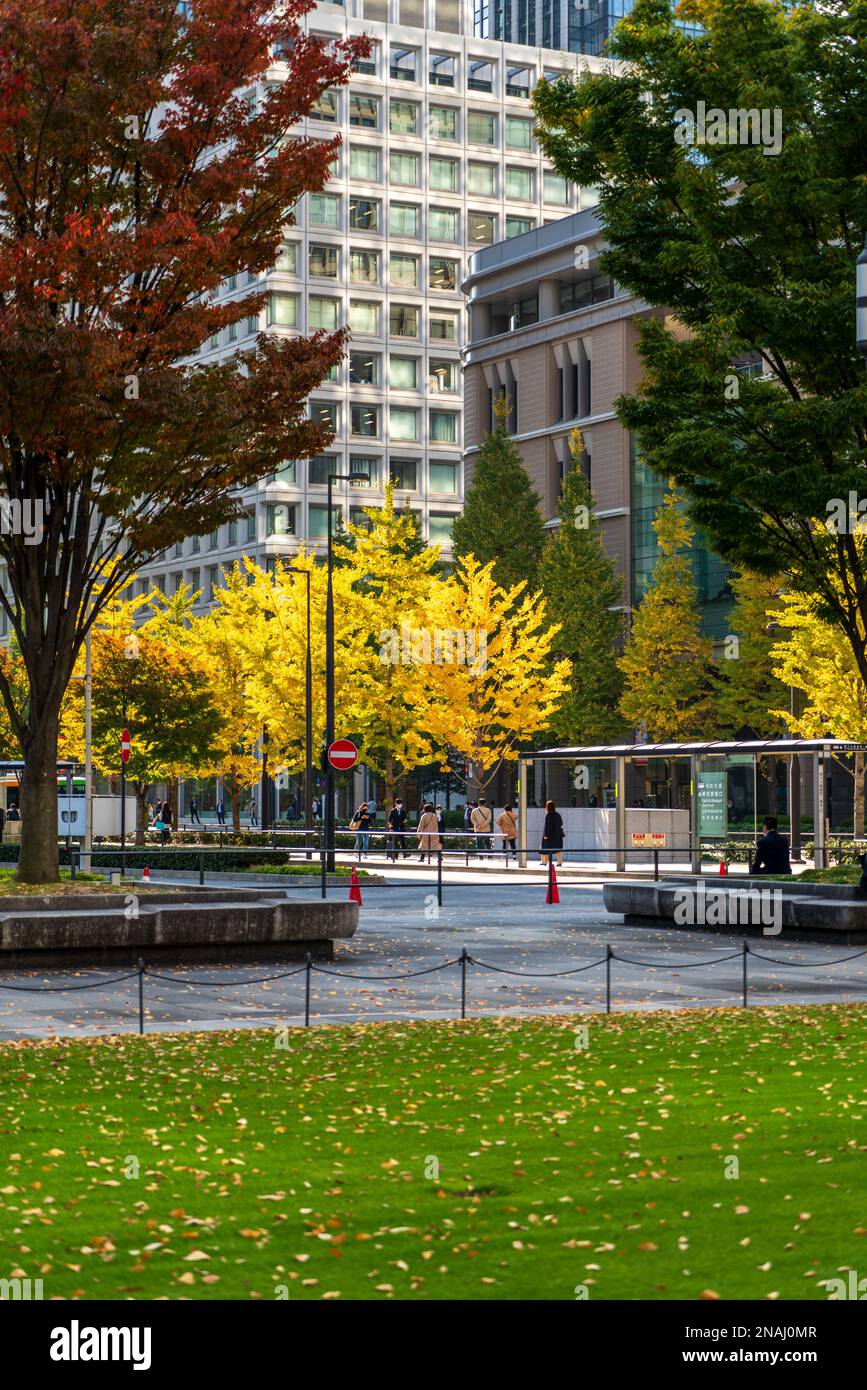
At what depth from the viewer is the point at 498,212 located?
371 feet

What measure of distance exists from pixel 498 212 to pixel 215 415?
95.2 metres

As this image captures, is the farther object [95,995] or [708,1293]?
[95,995]

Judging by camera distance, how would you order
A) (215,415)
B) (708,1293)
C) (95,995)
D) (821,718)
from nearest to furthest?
(708,1293) → (95,995) → (215,415) → (821,718)

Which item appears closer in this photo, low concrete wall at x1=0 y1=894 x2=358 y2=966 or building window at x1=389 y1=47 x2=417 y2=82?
low concrete wall at x1=0 y1=894 x2=358 y2=966

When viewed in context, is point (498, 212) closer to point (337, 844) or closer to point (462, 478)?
point (462, 478)

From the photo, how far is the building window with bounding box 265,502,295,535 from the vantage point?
101 m

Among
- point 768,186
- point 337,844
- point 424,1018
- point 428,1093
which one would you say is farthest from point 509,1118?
point 337,844

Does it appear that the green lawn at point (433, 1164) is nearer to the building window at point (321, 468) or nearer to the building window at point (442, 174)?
the building window at point (321, 468)

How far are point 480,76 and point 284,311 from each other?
886 inches

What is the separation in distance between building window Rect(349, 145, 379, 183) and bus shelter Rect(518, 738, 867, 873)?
191 ft

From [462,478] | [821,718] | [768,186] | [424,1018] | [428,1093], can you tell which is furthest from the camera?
[462,478]

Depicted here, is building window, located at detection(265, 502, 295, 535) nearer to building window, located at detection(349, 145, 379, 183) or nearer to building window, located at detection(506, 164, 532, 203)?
building window, located at detection(349, 145, 379, 183)

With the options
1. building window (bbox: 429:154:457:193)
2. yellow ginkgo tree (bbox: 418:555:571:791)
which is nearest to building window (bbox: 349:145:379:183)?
building window (bbox: 429:154:457:193)

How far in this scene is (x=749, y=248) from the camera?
26688mm
